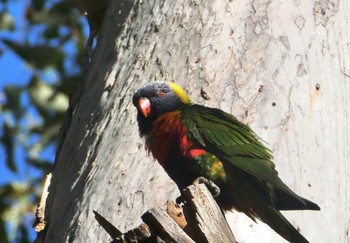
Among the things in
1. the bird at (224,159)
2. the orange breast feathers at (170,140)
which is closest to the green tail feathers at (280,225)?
the bird at (224,159)

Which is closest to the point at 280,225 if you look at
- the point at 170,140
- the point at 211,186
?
the point at 211,186

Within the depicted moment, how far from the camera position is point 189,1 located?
3.33 metres

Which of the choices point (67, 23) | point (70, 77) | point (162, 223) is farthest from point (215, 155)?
point (67, 23)

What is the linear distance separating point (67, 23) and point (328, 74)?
10.9 feet

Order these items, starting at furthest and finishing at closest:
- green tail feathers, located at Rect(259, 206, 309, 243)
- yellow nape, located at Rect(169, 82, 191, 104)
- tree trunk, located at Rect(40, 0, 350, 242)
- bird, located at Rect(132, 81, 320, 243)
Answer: yellow nape, located at Rect(169, 82, 191, 104), tree trunk, located at Rect(40, 0, 350, 242), bird, located at Rect(132, 81, 320, 243), green tail feathers, located at Rect(259, 206, 309, 243)

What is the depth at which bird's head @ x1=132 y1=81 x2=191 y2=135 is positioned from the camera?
2805mm

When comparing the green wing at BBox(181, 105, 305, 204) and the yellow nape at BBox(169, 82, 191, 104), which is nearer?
the green wing at BBox(181, 105, 305, 204)

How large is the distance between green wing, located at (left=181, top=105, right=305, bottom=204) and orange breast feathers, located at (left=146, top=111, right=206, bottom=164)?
0.08 feet

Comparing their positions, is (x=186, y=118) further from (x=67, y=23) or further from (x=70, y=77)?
(x=67, y=23)

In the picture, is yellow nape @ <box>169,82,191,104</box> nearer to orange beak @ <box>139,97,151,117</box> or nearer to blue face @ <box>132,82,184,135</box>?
blue face @ <box>132,82,184,135</box>

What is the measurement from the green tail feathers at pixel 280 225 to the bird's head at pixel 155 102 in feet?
1.81

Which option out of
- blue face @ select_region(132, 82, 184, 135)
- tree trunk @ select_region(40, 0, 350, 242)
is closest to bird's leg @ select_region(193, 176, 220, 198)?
tree trunk @ select_region(40, 0, 350, 242)

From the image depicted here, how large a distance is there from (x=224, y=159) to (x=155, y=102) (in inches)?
15.3

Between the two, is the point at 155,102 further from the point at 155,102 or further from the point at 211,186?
the point at 211,186
